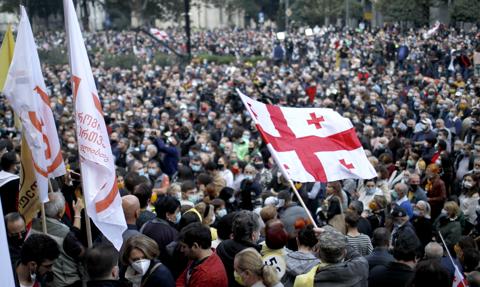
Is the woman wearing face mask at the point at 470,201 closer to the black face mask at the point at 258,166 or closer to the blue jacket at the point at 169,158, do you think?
the black face mask at the point at 258,166

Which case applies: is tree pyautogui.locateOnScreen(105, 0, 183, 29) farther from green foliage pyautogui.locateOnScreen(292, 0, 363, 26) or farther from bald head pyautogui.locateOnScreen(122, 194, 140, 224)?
bald head pyautogui.locateOnScreen(122, 194, 140, 224)

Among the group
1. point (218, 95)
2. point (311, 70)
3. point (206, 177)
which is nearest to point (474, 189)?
point (206, 177)

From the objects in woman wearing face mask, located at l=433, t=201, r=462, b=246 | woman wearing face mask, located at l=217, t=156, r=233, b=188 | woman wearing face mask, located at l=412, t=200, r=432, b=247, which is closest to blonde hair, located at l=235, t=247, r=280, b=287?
woman wearing face mask, located at l=433, t=201, r=462, b=246

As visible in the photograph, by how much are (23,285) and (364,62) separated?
101 feet

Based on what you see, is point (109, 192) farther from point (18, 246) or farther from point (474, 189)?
point (474, 189)

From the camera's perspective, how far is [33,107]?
702cm

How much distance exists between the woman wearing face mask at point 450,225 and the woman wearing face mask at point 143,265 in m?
3.99

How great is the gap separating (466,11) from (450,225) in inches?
1330

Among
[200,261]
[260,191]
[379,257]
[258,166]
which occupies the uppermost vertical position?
[200,261]

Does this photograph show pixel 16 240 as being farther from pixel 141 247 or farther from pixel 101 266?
pixel 101 266

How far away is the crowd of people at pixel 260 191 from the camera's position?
5742 millimetres

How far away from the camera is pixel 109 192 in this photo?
659 cm

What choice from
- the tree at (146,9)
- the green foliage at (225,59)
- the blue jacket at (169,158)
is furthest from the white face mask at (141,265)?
the tree at (146,9)

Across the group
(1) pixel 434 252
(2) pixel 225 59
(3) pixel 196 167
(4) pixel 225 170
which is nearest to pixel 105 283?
(1) pixel 434 252
